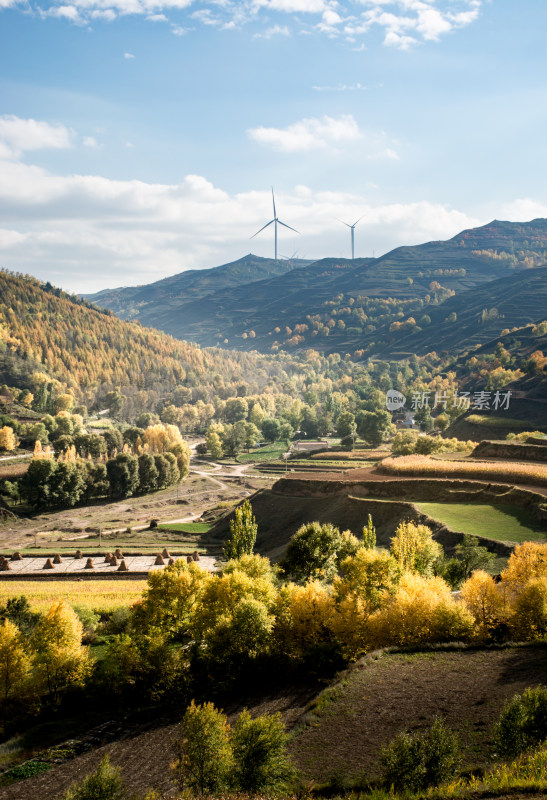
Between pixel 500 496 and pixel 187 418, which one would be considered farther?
pixel 187 418

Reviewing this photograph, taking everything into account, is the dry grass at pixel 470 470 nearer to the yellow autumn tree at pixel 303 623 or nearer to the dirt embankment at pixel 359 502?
the dirt embankment at pixel 359 502

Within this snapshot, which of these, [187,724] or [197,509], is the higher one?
[187,724]

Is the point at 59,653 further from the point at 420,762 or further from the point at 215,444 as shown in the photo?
the point at 215,444

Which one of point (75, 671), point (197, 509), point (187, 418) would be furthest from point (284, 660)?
point (187, 418)

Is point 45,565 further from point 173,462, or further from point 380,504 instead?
point 173,462

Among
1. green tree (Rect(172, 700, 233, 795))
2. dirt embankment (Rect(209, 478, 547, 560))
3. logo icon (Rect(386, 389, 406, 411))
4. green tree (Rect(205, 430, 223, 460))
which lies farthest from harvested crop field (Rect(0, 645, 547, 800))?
logo icon (Rect(386, 389, 406, 411))

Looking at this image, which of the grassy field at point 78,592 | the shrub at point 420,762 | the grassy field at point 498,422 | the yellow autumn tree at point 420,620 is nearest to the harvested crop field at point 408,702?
the shrub at point 420,762

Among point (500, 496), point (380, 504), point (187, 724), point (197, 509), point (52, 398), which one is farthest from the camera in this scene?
point (52, 398)

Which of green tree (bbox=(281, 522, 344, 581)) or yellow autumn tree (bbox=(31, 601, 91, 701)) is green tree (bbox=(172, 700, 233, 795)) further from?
green tree (bbox=(281, 522, 344, 581))
